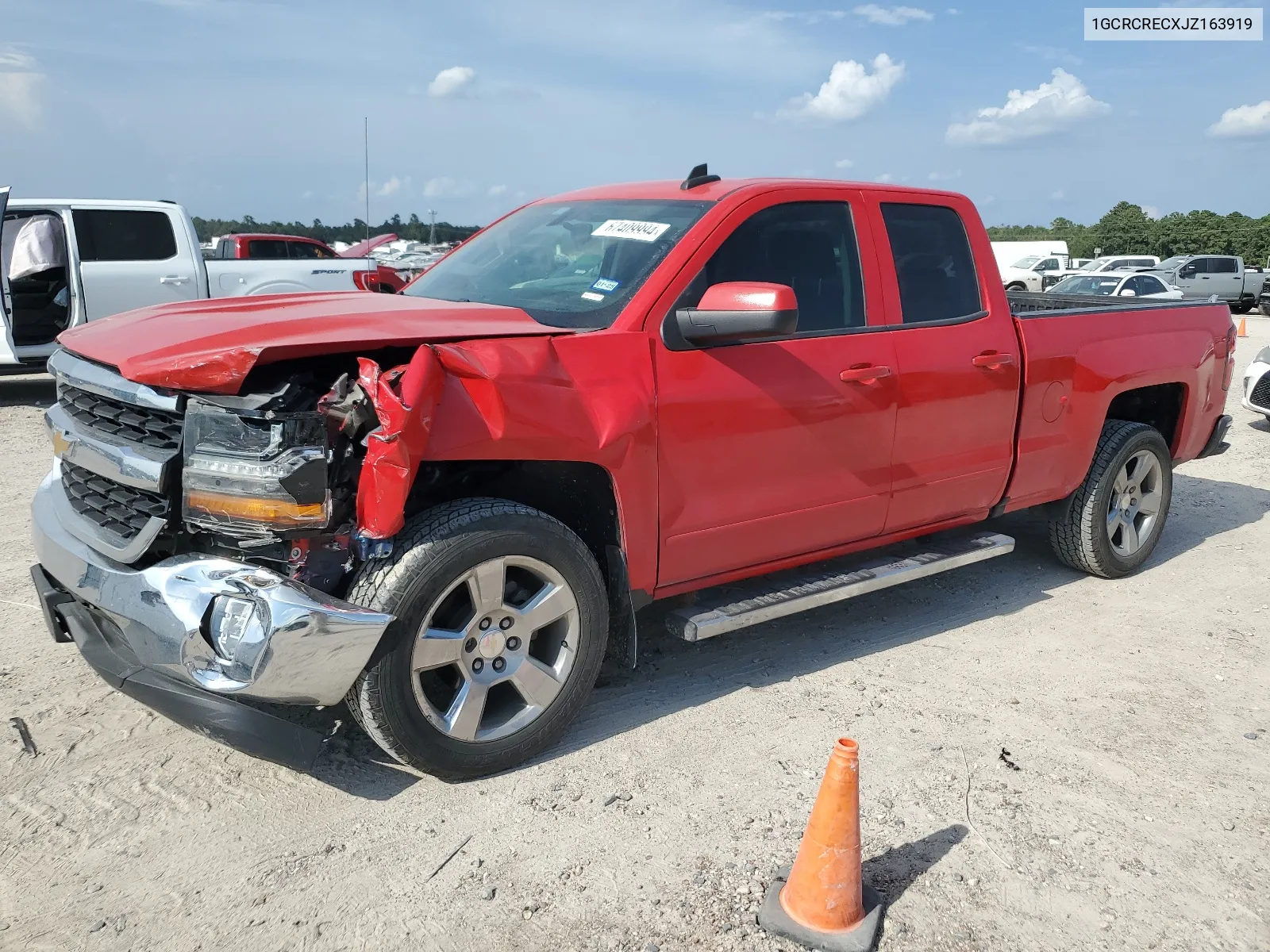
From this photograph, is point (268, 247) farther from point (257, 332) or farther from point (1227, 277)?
point (1227, 277)

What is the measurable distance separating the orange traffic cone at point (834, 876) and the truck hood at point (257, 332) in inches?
63.8

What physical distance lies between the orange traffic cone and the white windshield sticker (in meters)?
2.00

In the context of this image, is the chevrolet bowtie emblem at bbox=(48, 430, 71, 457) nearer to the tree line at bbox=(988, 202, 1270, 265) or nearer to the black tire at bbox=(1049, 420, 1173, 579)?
the black tire at bbox=(1049, 420, 1173, 579)

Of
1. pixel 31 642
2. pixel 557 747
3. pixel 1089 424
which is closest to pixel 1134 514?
pixel 1089 424

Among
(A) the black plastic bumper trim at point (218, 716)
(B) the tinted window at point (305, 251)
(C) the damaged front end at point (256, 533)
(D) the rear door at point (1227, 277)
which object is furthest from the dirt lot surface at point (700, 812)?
(D) the rear door at point (1227, 277)

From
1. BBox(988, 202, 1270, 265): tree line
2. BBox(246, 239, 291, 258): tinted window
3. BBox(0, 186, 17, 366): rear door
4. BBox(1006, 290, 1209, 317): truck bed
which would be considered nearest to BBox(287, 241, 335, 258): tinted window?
BBox(246, 239, 291, 258): tinted window

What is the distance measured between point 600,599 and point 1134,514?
12.1 ft

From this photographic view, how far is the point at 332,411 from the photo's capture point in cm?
A: 275

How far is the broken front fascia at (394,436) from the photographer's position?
268cm

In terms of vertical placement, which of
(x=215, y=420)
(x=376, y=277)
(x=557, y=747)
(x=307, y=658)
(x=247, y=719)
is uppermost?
(x=376, y=277)

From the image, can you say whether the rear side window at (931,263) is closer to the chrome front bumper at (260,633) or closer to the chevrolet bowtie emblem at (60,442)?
the chrome front bumper at (260,633)

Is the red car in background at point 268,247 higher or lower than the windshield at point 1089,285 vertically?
higher

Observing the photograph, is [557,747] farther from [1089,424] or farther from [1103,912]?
[1089,424]

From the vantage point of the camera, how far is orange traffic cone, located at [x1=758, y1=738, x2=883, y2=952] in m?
2.50
